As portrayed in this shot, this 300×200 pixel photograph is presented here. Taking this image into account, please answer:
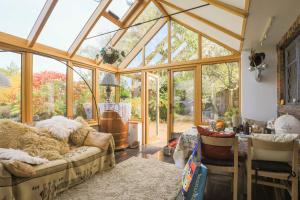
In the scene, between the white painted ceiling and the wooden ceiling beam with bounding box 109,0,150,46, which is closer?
the white painted ceiling

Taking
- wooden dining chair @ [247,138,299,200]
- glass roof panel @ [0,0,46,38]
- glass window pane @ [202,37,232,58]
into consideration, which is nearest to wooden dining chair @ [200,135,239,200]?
wooden dining chair @ [247,138,299,200]

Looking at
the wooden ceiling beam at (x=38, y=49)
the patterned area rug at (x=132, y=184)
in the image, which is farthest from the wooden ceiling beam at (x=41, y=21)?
the patterned area rug at (x=132, y=184)

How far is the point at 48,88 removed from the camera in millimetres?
3732

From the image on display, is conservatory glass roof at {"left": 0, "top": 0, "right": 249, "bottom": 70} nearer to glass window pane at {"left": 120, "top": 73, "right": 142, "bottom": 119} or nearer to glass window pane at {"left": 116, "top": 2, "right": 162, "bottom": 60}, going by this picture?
glass window pane at {"left": 116, "top": 2, "right": 162, "bottom": 60}

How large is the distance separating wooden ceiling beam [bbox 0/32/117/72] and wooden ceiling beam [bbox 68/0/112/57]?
21 cm

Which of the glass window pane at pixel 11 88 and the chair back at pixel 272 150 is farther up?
the glass window pane at pixel 11 88

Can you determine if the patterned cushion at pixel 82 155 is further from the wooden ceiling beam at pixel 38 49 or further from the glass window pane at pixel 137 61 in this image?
the glass window pane at pixel 137 61

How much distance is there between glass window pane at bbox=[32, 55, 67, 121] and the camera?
3502 millimetres

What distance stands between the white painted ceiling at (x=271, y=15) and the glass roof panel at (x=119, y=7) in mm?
2778

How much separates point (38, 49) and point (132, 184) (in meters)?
3.19

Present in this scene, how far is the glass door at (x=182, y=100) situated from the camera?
4438 mm

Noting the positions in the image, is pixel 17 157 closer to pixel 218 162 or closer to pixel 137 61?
pixel 218 162

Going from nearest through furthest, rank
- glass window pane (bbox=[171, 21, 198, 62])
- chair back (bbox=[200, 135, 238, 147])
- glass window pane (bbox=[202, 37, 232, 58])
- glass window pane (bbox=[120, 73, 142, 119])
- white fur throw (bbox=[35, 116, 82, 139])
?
chair back (bbox=[200, 135, 238, 147]) < white fur throw (bbox=[35, 116, 82, 139]) < glass window pane (bbox=[202, 37, 232, 58]) < glass window pane (bbox=[171, 21, 198, 62]) < glass window pane (bbox=[120, 73, 142, 119])

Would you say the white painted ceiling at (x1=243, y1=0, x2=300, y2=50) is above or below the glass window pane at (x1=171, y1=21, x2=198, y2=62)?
below
